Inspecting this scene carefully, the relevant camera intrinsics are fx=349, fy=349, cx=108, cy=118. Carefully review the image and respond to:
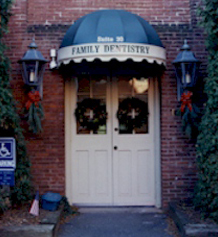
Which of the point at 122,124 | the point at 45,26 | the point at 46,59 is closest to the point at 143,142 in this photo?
the point at 122,124

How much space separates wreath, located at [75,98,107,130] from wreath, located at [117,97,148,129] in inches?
13.0

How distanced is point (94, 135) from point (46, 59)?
67.0 inches

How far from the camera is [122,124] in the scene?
6.81 metres

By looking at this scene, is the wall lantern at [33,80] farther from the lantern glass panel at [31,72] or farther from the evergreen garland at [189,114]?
the evergreen garland at [189,114]

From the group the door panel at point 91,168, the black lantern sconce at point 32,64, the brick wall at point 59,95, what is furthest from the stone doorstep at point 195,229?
the black lantern sconce at point 32,64

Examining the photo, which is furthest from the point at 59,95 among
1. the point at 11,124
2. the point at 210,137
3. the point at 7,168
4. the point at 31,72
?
the point at 210,137

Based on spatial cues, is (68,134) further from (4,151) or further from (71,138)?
(4,151)

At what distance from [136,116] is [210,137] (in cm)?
186

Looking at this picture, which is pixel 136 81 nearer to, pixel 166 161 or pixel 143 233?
pixel 166 161

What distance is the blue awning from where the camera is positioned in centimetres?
548

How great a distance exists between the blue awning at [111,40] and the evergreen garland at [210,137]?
0.91 meters

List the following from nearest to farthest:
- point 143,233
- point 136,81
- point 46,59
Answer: point 143,233
point 46,59
point 136,81

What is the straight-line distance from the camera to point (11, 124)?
5.34 m

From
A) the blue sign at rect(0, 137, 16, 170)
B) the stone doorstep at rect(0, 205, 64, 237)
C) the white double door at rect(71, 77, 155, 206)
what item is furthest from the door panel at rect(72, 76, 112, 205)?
the blue sign at rect(0, 137, 16, 170)
